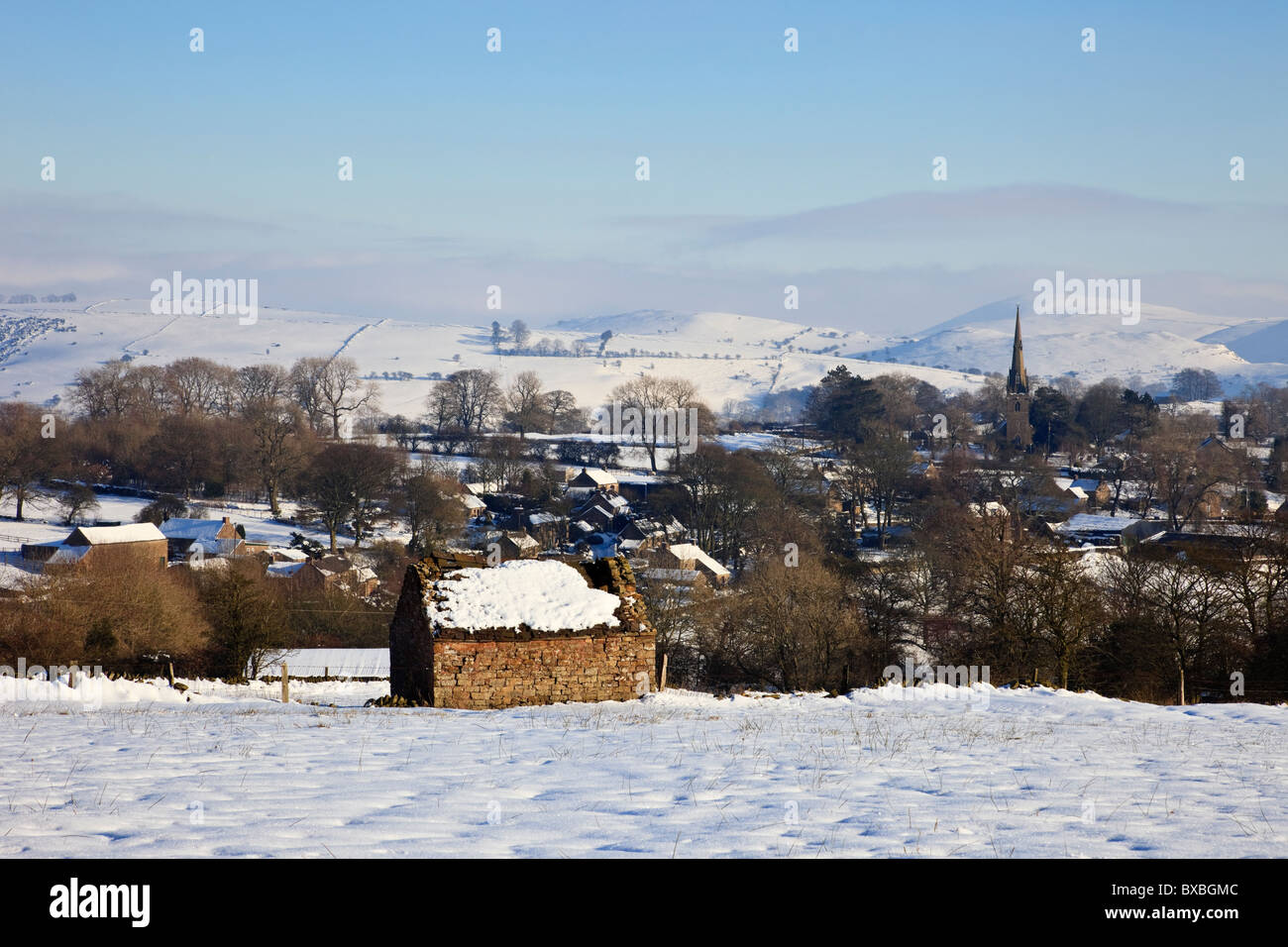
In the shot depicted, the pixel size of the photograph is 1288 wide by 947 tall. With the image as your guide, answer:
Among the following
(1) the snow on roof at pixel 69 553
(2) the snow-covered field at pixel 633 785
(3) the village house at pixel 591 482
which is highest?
(2) the snow-covered field at pixel 633 785

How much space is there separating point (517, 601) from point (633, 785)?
9.47 meters

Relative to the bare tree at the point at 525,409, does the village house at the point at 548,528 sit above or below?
below

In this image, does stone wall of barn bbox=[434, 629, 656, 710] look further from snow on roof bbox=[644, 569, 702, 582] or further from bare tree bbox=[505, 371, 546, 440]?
bare tree bbox=[505, 371, 546, 440]

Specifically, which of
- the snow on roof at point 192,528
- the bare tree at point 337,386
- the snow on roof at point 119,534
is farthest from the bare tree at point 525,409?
the snow on roof at point 119,534

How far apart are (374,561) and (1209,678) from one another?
5037 centimetres

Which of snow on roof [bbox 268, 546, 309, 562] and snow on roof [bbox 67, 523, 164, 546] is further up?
snow on roof [bbox 67, 523, 164, 546]

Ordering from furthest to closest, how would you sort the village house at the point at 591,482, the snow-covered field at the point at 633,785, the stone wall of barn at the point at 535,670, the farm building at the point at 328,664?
the village house at the point at 591,482
the farm building at the point at 328,664
the stone wall of barn at the point at 535,670
the snow-covered field at the point at 633,785

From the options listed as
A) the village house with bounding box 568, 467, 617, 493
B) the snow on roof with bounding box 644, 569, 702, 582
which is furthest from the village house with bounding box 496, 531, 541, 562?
the village house with bounding box 568, 467, 617, 493

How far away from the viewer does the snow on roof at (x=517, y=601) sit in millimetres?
17812

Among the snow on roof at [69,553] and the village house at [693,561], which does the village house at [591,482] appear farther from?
the snow on roof at [69,553]

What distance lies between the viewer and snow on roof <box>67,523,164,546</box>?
65.1 meters

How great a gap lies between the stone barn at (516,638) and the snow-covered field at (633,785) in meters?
2.17

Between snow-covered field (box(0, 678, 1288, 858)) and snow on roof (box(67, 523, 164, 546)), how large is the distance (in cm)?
5577

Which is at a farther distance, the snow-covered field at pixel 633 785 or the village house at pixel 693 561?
the village house at pixel 693 561
